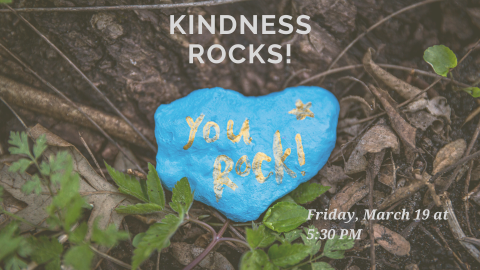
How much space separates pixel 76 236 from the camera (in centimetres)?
140

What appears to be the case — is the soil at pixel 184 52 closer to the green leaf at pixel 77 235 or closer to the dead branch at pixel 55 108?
the dead branch at pixel 55 108

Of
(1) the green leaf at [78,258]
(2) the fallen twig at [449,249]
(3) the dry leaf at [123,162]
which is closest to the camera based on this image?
(1) the green leaf at [78,258]

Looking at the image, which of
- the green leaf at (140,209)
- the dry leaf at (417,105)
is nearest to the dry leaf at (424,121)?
the dry leaf at (417,105)

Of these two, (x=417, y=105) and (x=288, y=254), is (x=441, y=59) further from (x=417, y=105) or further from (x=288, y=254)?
(x=288, y=254)

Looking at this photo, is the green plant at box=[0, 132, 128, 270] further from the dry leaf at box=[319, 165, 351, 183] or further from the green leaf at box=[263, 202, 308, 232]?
the dry leaf at box=[319, 165, 351, 183]

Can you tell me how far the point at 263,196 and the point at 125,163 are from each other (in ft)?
3.80

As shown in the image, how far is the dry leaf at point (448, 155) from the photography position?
189 centimetres

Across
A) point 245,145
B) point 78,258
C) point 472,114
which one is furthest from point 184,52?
point 472,114

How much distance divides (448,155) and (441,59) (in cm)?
66

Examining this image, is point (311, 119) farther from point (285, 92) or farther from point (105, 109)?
point (105, 109)

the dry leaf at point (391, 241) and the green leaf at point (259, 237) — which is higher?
the green leaf at point (259, 237)

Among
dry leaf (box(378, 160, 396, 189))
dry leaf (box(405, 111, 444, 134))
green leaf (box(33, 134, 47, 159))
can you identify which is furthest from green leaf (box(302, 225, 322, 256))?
green leaf (box(33, 134, 47, 159))

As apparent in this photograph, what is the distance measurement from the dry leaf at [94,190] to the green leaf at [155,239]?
1.46 feet

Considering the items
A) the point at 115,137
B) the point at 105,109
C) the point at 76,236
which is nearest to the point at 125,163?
the point at 115,137
